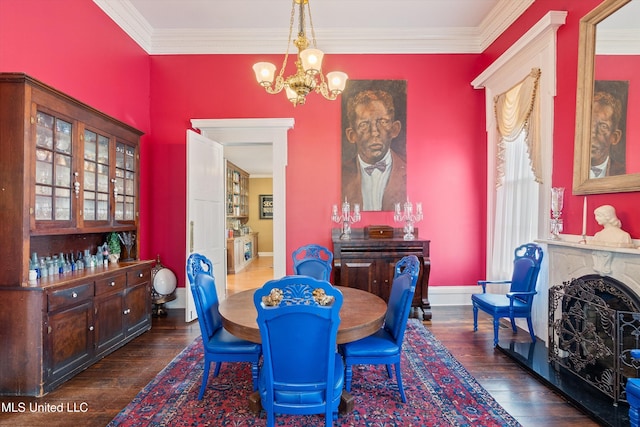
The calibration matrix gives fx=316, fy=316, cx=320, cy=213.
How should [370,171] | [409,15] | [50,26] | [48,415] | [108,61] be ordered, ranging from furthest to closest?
[370,171] < [409,15] < [108,61] < [50,26] < [48,415]

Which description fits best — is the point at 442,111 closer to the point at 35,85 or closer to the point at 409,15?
the point at 409,15

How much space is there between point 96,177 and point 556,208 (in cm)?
446

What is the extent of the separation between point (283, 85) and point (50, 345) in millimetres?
2745

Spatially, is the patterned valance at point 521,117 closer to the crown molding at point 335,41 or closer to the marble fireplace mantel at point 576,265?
the marble fireplace mantel at point 576,265

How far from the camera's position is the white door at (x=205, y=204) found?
12.7 ft

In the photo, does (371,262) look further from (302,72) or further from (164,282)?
(164,282)

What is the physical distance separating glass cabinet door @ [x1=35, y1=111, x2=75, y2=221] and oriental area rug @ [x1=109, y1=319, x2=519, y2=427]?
5.44 ft

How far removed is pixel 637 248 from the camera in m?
2.25

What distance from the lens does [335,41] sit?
4457 millimetres

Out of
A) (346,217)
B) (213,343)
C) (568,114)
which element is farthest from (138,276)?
(568,114)

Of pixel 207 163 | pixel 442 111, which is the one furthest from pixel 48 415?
pixel 442 111

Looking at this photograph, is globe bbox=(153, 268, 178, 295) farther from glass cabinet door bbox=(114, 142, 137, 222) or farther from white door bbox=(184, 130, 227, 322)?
glass cabinet door bbox=(114, 142, 137, 222)

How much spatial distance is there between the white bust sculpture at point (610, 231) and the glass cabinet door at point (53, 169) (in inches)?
173

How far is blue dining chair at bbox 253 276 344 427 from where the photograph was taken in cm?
157
